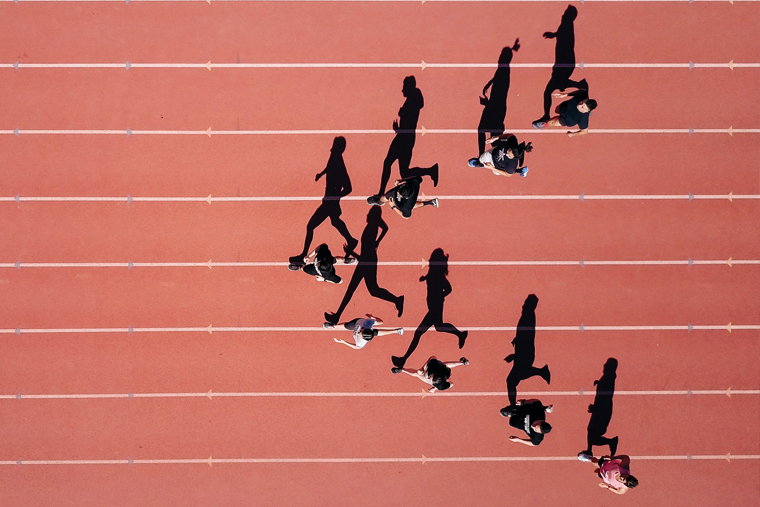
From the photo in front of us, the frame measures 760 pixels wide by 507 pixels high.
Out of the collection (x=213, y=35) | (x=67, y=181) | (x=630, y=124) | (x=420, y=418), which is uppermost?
(x=213, y=35)

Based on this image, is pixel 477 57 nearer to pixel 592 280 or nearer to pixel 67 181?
pixel 592 280

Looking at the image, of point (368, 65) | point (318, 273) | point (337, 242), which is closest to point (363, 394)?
point (318, 273)

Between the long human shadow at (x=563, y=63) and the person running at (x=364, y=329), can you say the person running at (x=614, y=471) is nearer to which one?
the person running at (x=364, y=329)

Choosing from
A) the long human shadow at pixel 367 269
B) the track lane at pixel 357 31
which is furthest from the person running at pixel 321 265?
the track lane at pixel 357 31

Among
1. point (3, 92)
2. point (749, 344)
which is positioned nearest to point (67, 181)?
point (3, 92)

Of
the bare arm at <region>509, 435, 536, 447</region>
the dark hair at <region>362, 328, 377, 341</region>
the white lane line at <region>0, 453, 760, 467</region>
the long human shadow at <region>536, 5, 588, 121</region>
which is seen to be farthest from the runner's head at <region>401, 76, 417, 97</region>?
the white lane line at <region>0, 453, 760, 467</region>

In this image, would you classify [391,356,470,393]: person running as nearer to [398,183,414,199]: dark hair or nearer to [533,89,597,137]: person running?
[398,183,414,199]: dark hair

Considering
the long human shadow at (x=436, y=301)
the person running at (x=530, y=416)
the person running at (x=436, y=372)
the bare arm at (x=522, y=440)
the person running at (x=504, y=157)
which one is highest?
the person running at (x=504, y=157)
